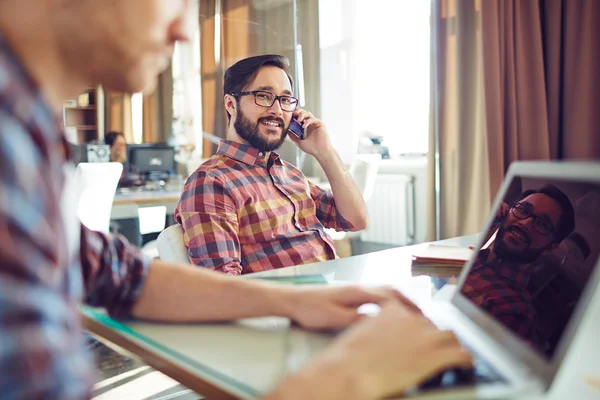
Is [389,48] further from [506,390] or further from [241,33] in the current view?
[506,390]

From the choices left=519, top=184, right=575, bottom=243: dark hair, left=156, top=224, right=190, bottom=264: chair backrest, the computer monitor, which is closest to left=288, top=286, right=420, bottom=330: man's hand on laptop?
left=519, top=184, right=575, bottom=243: dark hair

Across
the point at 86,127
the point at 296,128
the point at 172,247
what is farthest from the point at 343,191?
the point at 86,127

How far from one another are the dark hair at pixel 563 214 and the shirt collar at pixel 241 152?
117cm

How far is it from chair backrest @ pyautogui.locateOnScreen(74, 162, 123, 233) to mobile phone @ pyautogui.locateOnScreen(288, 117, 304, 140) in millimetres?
1144

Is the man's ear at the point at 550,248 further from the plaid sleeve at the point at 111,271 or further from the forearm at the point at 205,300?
the plaid sleeve at the point at 111,271

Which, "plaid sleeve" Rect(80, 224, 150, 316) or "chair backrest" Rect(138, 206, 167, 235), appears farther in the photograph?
"chair backrest" Rect(138, 206, 167, 235)

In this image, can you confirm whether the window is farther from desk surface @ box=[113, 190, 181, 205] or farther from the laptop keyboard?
the laptop keyboard

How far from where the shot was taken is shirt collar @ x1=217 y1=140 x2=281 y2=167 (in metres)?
1.81

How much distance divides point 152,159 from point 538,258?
12.8 ft

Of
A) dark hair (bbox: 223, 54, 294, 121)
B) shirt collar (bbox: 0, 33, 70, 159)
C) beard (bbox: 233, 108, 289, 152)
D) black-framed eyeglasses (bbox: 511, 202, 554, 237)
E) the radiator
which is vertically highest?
dark hair (bbox: 223, 54, 294, 121)

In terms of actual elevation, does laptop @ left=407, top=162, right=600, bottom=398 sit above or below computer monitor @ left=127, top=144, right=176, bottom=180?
below

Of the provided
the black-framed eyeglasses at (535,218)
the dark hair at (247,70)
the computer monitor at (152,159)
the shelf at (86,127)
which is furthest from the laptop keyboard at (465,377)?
the shelf at (86,127)

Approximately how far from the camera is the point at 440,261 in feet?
3.78

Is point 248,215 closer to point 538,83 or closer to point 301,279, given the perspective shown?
point 301,279
